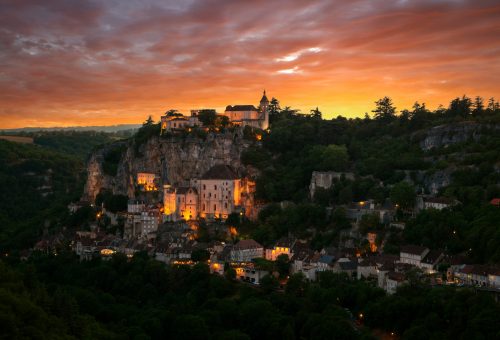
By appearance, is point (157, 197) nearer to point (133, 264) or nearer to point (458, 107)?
point (133, 264)

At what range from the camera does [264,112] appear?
82812 mm

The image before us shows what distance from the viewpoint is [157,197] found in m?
73.1

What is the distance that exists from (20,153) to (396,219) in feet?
281

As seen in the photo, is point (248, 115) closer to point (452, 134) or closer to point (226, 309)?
point (452, 134)

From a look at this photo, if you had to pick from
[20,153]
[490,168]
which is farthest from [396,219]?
[20,153]

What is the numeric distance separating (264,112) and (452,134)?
896 inches

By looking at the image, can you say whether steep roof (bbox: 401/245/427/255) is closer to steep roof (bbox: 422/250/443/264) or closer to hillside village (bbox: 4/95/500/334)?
hillside village (bbox: 4/95/500/334)

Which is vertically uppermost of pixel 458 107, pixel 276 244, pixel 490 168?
pixel 458 107

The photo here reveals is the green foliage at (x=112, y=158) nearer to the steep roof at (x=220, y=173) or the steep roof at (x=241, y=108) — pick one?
the steep roof at (x=241, y=108)

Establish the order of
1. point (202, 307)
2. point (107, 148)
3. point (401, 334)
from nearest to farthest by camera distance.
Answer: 1. point (401, 334)
2. point (202, 307)
3. point (107, 148)

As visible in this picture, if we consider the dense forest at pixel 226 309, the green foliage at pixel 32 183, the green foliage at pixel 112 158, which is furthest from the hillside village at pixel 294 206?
the green foliage at pixel 32 183

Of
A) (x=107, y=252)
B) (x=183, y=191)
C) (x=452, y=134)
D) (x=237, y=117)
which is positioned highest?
(x=237, y=117)

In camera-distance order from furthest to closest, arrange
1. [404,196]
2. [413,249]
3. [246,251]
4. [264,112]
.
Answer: [264,112] < [246,251] < [404,196] < [413,249]

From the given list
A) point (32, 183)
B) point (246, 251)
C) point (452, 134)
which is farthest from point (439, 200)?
point (32, 183)
